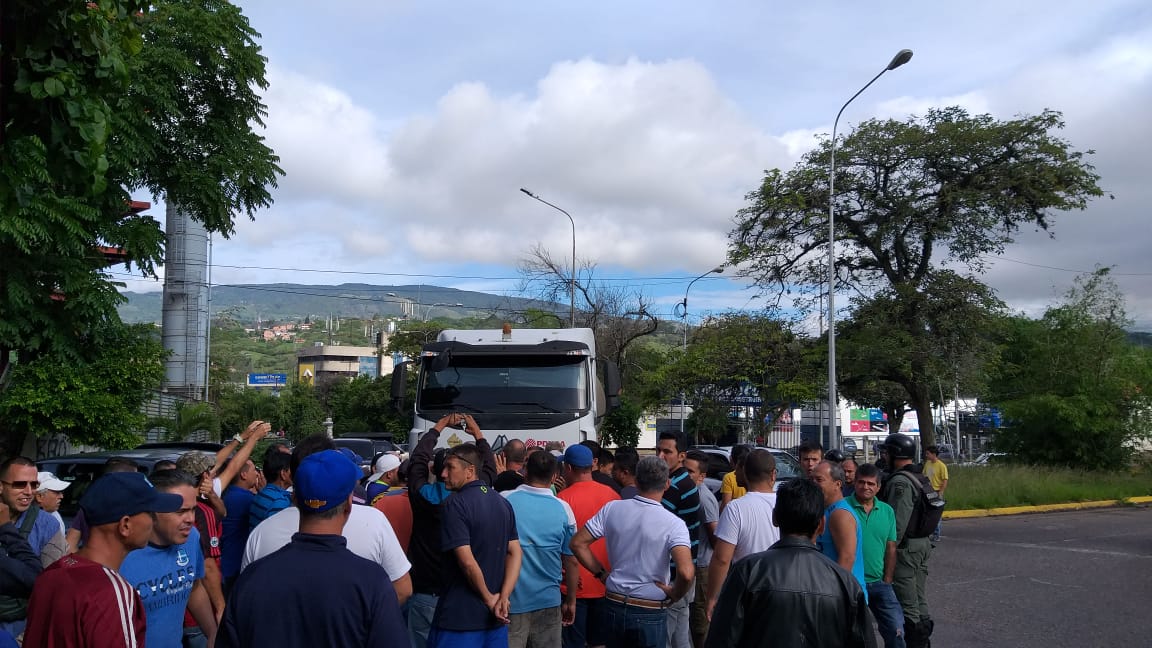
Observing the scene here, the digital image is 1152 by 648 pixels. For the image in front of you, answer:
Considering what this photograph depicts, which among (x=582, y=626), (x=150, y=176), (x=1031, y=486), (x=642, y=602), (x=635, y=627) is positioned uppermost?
(x=150, y=176)

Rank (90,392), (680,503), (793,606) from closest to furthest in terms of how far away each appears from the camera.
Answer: (793,606) < (680,503) < (90,392)

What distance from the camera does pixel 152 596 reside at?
407 centimetres

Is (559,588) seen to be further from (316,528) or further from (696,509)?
(316,528)

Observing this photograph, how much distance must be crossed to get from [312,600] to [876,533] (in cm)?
483

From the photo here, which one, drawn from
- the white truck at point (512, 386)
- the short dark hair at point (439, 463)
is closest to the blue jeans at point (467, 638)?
the short dark hair at point (439, 463)

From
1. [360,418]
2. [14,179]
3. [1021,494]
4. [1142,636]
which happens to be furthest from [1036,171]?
[360,418]

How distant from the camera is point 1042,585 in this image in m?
11.7

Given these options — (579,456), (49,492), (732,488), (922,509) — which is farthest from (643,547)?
(732,488)

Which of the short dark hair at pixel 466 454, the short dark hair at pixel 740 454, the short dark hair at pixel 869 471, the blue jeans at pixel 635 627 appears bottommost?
the blue jeans at pixel 635 627

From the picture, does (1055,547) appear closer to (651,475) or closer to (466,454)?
(651,475)

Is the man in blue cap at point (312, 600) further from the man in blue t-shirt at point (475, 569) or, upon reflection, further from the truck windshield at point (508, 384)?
the truck windshield at point (508, 384)

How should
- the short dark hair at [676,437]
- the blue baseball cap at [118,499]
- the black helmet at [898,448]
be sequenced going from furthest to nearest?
the short dark hair at [676,437]
the black helmet at [898,448]
the blue baseball cap at [118,499]

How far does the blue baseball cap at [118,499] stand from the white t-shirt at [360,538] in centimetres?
72

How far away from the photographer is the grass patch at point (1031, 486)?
22219 mm
